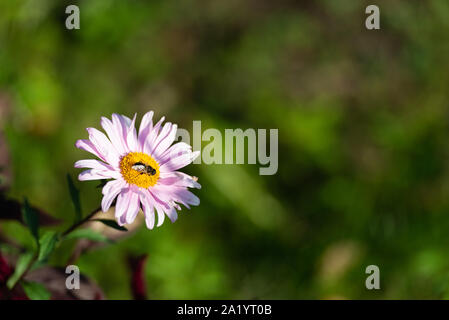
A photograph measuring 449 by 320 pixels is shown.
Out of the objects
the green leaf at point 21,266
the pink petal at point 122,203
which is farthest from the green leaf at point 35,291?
the pink petal at point 122,203

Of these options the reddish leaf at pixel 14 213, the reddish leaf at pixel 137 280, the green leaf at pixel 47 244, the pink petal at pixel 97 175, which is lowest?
the reddish leaf at pixel 137 280

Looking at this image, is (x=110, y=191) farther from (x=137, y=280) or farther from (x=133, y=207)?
(x=137, y=280)

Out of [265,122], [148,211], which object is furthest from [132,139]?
[265,122]

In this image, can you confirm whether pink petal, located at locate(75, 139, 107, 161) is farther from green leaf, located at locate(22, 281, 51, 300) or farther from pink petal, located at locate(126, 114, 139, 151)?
green leaf, located at locate(22, 281, 51, 300)

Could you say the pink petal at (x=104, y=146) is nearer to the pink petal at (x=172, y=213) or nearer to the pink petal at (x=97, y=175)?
the pink petal at (x=97, y=175)

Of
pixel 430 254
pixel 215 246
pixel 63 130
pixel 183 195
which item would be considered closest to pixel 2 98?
pixel 63 130

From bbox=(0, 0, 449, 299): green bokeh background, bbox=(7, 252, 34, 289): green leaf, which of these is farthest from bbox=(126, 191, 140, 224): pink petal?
bbox=(0, 0, 449, 299): green bokeh background
